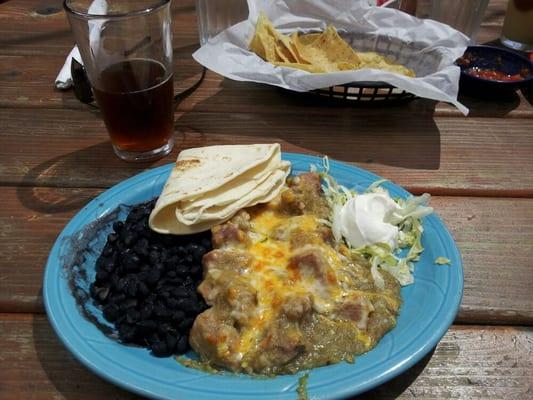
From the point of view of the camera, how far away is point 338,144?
6.26ft

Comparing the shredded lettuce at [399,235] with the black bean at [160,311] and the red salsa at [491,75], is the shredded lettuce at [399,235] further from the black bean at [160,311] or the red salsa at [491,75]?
the red salsa at [491,75]

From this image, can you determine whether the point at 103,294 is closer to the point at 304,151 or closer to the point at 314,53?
the point at 304,151

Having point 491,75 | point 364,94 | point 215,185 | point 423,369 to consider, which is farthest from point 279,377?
point 491,75

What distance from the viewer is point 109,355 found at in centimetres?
103

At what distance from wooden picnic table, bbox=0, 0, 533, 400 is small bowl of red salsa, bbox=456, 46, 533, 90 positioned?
0.09 meters

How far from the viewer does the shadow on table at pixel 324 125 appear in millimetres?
1862

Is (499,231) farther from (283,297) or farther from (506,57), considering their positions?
(506,57)

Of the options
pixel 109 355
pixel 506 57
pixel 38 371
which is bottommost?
pixel 38 371

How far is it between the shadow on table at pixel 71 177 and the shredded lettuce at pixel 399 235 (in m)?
0.71

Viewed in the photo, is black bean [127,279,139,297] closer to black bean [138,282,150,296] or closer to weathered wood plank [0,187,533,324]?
black bean [138,282,150,296]

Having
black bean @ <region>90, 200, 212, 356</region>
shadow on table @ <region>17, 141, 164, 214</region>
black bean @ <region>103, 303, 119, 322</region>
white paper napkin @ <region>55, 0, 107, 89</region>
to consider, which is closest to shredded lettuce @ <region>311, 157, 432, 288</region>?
black bean @ <region>90, 200, 212, 356</region>

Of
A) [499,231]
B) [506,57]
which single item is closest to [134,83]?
[499,231]

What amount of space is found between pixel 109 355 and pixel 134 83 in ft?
3.15

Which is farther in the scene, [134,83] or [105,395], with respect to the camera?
[134,83]
